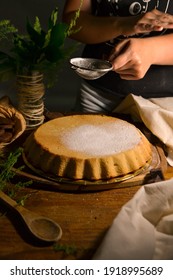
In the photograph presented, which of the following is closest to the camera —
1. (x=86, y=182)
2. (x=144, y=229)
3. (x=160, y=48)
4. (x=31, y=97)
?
(x=144, y=229)

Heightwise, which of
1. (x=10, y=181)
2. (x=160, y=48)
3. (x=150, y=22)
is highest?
(x=150, y=22)

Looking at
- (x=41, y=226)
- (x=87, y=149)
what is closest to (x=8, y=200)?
(x=41, y=226)

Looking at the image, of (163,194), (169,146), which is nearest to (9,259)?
(163,194)

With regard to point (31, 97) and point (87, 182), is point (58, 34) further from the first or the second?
point (87, 182)

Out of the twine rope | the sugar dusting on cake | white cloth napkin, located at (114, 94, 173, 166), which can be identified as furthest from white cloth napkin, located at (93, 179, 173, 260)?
the twine rope

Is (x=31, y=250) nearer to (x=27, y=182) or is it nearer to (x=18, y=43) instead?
(x=27, y=182)

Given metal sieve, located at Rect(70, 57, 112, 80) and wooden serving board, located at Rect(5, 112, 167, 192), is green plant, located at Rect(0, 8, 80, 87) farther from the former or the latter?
wooden serving board, located at Rect(5, 112, 167, 192)

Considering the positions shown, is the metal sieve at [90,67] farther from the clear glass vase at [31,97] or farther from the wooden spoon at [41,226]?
the wooden spoon at [41,226]
